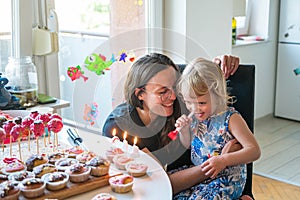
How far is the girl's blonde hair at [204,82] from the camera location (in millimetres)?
1568

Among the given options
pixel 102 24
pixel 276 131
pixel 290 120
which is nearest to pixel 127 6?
pixel 102 24

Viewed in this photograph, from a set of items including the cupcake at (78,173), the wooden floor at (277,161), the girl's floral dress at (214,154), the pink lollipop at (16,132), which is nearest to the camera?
the cupcake at (78,173)

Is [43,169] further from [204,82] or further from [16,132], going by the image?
[204,82]

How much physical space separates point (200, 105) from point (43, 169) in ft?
2.13

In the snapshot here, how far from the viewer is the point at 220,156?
4.99 ft

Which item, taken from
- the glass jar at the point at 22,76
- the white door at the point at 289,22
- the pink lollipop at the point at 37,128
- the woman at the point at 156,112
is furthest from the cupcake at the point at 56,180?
the white door at the point at 289,22

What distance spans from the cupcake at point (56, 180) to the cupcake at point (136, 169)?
0.65ft

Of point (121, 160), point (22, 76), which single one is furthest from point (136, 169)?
point (22, 76)

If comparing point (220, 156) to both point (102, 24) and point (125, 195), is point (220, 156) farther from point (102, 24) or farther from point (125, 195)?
point (102, 24)

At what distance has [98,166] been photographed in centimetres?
126

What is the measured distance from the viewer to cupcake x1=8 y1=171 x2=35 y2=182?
1189 millimetres

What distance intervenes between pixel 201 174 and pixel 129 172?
1.22 ft

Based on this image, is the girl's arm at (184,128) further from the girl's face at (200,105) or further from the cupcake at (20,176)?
the cupcake at (20,176)

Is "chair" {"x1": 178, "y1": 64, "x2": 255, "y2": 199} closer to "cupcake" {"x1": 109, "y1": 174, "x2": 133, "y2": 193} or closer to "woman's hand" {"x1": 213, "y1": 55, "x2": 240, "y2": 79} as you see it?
"woman's hand" {"x1": 213, "y1": 55, "x2": 240, "y2": 79}
